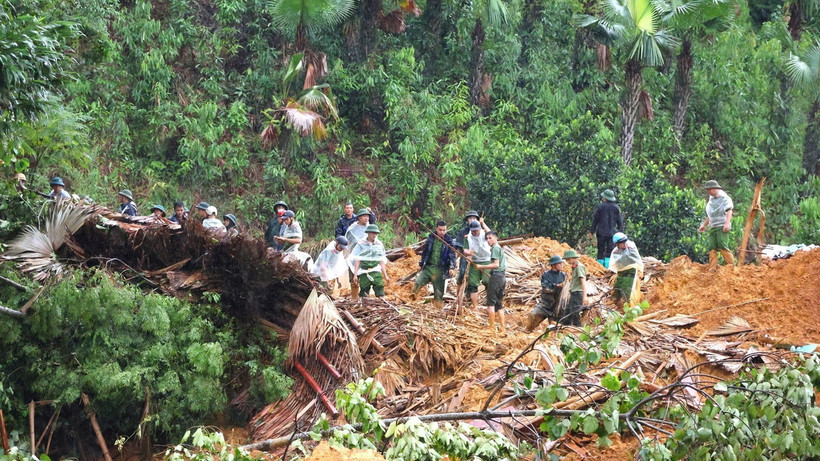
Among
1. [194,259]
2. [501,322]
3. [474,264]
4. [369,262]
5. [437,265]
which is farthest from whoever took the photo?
[437,265]

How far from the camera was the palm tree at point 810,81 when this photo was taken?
26531mm

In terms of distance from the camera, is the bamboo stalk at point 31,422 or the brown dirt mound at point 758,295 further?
the brown dirt mound at point 758,295

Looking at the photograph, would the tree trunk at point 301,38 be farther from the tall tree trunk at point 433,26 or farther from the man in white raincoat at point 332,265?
the man in white raincoat at point 332,265

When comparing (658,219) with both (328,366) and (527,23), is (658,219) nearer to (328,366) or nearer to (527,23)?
(527,23)

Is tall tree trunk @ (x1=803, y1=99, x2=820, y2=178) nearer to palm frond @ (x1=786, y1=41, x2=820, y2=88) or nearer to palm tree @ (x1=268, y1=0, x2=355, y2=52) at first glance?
palm frond @ (x1=786, y1=41, x2=820, y2=88)

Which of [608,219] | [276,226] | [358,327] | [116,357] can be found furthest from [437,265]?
[116,357]

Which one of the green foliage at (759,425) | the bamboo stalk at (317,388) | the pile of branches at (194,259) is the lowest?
the bamboo stalk at (317,388)

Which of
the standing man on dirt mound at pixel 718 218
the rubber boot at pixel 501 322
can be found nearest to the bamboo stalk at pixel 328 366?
the rubber boot at pixel 501 322

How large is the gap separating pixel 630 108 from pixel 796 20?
7.35m

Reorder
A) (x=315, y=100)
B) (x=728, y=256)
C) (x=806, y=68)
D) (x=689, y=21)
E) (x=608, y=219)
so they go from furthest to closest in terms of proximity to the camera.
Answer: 1. (x=806, y=68)
2. (x=689, y=21)
3. (x=315, y=100)
4. (x=608, y=219)
5. (x=728, y=256)

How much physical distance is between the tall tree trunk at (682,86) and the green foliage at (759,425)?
20349mm

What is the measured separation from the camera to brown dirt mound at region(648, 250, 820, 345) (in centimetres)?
1277

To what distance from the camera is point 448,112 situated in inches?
1039

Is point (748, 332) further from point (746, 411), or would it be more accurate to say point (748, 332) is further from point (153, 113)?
point (153, 113)
